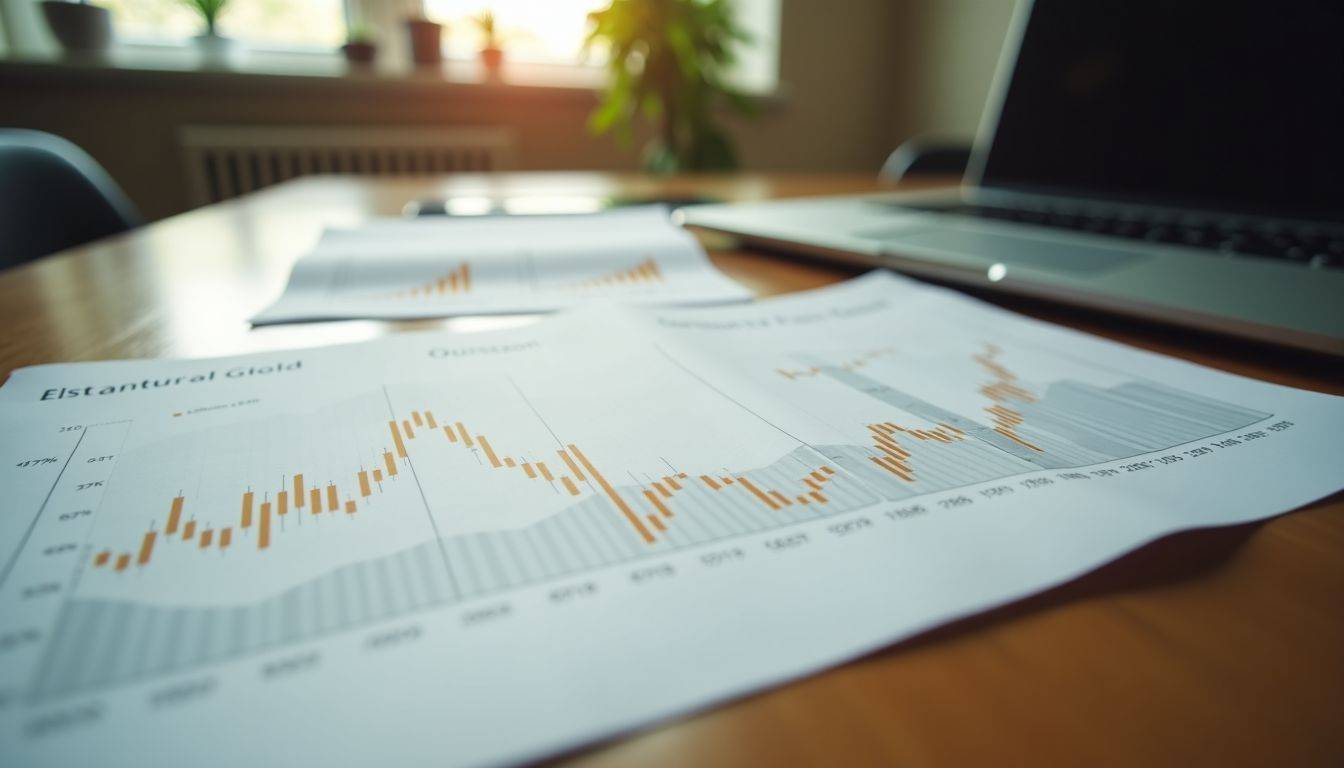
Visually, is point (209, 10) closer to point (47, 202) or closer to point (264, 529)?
point (47, 202)

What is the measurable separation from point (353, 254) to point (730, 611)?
0.47m

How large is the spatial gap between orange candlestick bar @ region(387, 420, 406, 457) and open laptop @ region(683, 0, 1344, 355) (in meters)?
0.36

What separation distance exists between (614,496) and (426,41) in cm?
237

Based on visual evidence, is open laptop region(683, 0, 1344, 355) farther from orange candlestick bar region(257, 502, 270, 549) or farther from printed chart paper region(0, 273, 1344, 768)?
orange candlestick bar region(257, 502, 270, 549)

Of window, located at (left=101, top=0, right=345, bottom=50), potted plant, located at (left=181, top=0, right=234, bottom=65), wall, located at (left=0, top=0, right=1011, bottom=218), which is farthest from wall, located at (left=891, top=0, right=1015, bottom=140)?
potted plant, located at (left=181, top=0, right=234, bottom=65)

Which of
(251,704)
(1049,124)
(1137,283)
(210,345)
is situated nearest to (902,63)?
(1049,124)

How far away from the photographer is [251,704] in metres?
0.13

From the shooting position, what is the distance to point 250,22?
211 centimetres

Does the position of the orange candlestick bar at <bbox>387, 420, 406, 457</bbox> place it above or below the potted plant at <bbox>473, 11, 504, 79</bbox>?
below

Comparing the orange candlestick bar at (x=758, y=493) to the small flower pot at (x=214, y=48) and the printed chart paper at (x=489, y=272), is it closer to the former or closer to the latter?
the printed chart paper at (x=489, y=272)

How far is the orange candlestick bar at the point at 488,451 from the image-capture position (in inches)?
9.3

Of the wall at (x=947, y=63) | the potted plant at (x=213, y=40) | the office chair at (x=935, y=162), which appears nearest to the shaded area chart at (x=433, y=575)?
the office chair at (x=935, y=162)

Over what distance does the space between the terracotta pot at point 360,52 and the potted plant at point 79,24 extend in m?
0.58

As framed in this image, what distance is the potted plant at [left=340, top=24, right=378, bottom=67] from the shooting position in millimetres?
2068
